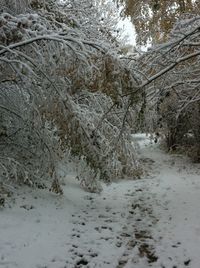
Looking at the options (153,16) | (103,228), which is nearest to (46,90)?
(103,228)

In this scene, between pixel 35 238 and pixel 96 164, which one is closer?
pixel 35 238

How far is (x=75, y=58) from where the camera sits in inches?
270

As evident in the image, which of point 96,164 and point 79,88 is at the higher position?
point 79,88

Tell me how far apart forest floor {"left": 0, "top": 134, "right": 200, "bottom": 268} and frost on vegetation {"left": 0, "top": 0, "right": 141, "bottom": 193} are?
58 cm

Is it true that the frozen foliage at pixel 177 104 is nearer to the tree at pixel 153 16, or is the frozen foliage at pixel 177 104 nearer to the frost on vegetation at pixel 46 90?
the frost on vegetation at pixel 46 90

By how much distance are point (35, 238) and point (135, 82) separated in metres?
3.23

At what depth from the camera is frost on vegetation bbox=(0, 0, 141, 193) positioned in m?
6.76

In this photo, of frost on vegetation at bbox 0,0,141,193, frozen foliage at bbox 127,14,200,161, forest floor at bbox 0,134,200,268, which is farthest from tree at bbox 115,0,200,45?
forest floor at bbox 0,134,200,268

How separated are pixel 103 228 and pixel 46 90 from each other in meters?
2.60

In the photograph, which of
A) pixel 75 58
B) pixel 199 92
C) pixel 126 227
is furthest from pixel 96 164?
pixel 199 92

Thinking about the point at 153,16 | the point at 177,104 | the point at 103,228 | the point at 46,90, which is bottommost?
the point at 103,228

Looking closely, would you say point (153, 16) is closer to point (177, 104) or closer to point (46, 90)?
point (177, 104)

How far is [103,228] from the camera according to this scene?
6.94 metres

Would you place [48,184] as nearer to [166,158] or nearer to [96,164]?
[96,164]
